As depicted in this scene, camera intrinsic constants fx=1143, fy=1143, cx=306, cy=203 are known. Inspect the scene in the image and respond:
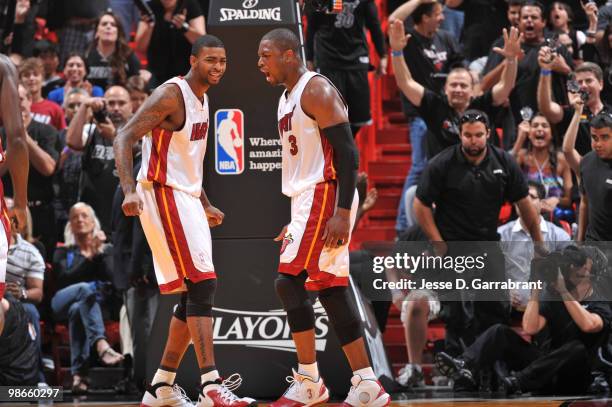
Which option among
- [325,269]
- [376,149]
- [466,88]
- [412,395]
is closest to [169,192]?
[325,269]

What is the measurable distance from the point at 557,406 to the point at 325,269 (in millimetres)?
1815

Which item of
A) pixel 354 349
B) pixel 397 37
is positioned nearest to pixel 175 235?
pixel 354 349

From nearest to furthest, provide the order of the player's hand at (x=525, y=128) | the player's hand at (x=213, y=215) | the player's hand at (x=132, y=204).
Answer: the player's hand at (x=132, y=204)
the player's hand at (x=213, y=215)
the player's hand at (x=525, y=128)

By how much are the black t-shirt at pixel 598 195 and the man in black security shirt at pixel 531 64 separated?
78.0 inches

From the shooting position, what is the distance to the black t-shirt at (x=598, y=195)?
851cm

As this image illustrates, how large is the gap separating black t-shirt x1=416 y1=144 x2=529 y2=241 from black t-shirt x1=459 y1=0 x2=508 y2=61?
386 cm

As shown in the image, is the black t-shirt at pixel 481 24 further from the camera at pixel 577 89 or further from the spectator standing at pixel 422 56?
the camera at pixel 577 89

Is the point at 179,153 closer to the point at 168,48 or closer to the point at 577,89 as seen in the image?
the point at 577,89

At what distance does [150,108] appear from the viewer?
6516 mm

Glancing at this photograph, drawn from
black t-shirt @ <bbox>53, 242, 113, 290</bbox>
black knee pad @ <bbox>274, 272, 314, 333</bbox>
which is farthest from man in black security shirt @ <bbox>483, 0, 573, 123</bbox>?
black knee pad @ <bbox>274, 272, 314, 333</bbox>

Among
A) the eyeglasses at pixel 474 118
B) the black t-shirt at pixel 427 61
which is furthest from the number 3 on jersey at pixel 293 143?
the black t-shirt at pixel 427 61

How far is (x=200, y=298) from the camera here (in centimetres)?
650

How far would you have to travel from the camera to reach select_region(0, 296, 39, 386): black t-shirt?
26.6ft

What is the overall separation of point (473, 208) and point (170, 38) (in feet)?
12.6
